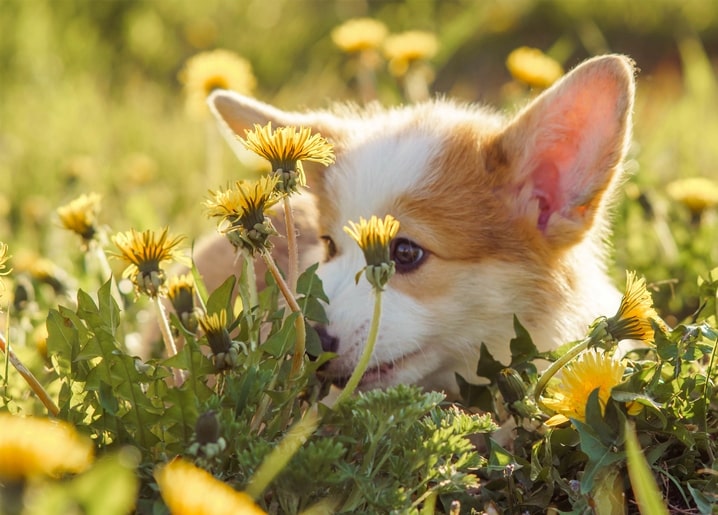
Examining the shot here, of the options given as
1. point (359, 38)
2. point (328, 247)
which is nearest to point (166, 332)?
point (328, 247)

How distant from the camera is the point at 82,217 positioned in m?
2.17

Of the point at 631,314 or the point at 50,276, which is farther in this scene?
the point at 50,276

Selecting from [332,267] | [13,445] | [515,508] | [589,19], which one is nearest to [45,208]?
[332,267]

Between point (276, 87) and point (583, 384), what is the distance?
15.7 feet

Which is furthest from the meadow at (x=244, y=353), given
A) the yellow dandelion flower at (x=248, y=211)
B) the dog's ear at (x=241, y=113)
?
the dog's ear at (x=241, y=113)

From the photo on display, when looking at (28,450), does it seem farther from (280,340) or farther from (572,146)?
(572,146)

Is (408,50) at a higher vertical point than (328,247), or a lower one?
higher

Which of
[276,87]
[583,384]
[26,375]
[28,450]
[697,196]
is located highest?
[276,87]

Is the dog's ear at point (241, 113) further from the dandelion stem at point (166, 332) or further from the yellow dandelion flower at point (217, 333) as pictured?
the yellow dandelion flower at point (217, 333)

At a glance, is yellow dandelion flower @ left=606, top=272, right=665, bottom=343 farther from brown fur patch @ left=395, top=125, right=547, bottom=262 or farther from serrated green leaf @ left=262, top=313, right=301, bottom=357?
brown fur patch @ left=395, top=125, right=547, bottom=262

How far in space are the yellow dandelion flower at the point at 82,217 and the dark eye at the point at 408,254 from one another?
73cm

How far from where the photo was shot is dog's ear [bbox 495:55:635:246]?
2211 millimetres

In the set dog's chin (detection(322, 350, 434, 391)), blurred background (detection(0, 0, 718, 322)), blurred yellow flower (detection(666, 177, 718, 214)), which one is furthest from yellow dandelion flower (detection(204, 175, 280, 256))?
blurred yellow flower (detection(666, 177, 718, 214))

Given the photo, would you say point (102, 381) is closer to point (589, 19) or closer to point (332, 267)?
point (332, 267)
